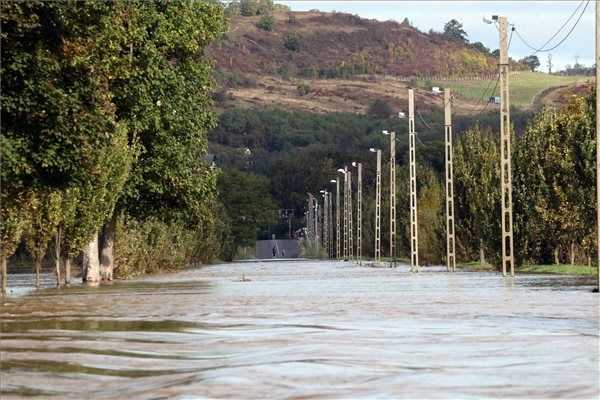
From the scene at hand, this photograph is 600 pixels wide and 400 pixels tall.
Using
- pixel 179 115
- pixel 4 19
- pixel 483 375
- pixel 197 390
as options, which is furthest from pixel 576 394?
pixel 179 115

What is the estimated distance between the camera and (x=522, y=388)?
1394 cm

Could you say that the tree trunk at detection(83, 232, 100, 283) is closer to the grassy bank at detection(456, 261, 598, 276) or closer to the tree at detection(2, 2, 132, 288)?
the grassy bank at detection(456, 261, 598, 276)

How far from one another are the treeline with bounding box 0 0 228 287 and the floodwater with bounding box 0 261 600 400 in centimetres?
473

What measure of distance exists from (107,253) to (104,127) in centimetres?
2991

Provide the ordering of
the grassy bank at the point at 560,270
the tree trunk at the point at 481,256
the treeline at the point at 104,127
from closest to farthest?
the treeline at the point at 104,127 < the grassy bank at the point at 560,270 < the tree trunk at the point at 481,256

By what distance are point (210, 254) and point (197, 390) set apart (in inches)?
5075

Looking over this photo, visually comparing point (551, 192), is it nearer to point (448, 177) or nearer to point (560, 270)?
point (560, 270)

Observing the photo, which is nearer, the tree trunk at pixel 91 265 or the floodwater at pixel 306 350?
the floodwater at pixel 306 350

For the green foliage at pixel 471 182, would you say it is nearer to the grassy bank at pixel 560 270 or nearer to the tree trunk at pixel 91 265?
the grassy bank at pixel 560 270

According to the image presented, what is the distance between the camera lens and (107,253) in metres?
68.1

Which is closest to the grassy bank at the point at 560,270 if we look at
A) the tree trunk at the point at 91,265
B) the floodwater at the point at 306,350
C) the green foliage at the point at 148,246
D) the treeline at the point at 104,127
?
the treeline at the point at 104,127

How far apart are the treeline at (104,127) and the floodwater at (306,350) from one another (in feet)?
15.5

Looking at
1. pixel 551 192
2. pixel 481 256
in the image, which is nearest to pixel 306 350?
pixel 551 192

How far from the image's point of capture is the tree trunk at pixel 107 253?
66625mm
